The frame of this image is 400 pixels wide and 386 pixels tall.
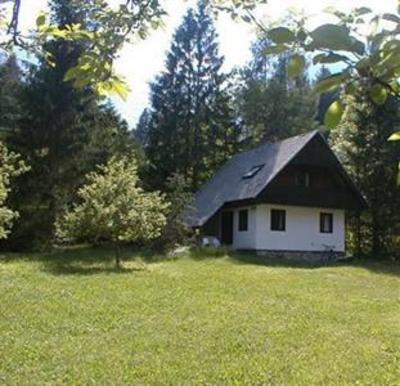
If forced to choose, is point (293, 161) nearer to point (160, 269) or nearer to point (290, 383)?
point (160, 269)

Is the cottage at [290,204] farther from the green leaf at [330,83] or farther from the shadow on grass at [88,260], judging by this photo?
the green leaf at [330,83]

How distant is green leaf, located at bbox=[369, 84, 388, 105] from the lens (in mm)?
1447

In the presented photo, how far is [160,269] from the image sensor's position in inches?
862

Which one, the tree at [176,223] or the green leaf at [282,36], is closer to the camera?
the green leaf at [282,36]

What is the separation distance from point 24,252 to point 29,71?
9.29 meters

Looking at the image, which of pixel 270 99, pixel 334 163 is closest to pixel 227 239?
pixel 334 163

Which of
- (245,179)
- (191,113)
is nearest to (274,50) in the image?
(245,179)

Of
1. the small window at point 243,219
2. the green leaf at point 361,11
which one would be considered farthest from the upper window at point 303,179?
the green leaf at point 361,11

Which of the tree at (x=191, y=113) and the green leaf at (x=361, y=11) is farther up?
the tree at (x=191, y=113)

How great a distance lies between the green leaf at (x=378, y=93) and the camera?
1.45 meters

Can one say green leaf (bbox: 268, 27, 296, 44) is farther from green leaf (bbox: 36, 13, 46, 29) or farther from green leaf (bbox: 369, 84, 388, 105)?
green leaf (bbox: 36, 13, 46, 29)

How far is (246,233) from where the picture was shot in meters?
31.5

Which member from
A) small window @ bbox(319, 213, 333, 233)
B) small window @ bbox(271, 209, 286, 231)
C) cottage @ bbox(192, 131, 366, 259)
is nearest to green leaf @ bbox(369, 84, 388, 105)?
cottage @ bbox(192, 131, 366, 259)

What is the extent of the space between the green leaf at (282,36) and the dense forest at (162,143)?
47.2 feet
